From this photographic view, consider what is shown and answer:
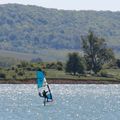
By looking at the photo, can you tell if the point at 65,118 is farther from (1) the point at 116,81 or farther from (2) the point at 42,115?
(1) the point at 116,81

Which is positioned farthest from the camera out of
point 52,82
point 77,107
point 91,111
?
point 52,82

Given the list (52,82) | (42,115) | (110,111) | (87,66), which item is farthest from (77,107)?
(87,66)

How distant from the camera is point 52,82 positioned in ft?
537

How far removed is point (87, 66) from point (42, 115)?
371ft

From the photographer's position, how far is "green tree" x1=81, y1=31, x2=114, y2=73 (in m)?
181

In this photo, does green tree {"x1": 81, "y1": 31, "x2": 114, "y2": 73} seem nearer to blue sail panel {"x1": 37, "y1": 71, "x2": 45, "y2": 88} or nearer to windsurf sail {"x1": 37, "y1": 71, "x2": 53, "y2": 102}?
windsurf sail {"x1": 37, "y1": 71, "x2": 53, "y2": 102}

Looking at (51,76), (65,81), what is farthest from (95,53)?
(65,81)

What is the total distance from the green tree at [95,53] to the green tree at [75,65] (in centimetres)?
693

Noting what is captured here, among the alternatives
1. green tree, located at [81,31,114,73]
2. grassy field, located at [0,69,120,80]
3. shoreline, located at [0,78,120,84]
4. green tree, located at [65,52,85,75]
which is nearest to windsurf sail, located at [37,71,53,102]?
shoreline, located at [0,78,120,84]

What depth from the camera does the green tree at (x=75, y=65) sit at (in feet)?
563

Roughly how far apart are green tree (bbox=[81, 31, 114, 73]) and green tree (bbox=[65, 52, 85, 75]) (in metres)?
6.93

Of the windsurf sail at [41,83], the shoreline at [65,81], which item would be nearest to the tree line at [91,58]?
the shoreline at [65,81]

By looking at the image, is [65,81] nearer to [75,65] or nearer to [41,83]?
[75,65]

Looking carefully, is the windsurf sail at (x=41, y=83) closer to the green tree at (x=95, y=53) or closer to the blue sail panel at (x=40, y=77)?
the blue sail panel at (x=40, y=77)
